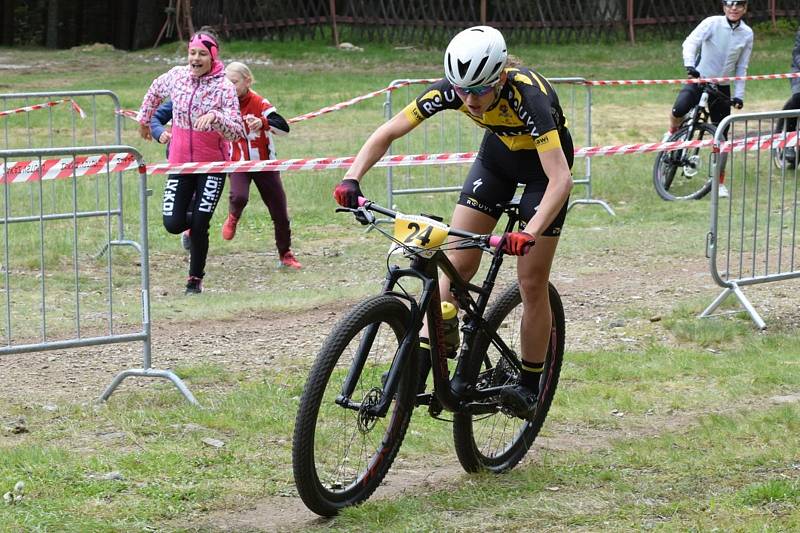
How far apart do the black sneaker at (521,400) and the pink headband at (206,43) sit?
14.8 feet

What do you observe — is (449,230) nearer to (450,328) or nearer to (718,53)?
(450,328)

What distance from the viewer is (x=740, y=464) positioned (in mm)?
5762

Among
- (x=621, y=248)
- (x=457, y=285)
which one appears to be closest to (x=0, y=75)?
(x=621, y=248)

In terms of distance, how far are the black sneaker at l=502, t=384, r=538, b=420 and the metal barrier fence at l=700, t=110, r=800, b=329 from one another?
10.2ft

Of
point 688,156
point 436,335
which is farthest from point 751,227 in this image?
point 436,335

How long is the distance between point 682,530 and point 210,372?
326 centimetres

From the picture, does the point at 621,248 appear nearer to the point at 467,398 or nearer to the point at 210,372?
the point at 210,372

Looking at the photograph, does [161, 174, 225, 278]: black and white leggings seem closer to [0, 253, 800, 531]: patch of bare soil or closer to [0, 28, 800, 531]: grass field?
[0, 28, 800, 531]: grass field

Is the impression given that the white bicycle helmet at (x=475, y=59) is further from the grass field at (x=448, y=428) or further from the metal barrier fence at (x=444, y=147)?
the metal barrier fence at (x=444, y=147)

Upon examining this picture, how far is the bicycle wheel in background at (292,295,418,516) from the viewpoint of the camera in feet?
15.3

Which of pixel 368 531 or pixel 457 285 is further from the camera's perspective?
pixel 457 285

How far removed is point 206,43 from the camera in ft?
30.3

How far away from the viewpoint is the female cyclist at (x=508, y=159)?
4988 millimetres

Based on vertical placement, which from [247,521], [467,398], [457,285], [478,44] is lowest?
[247,521]
